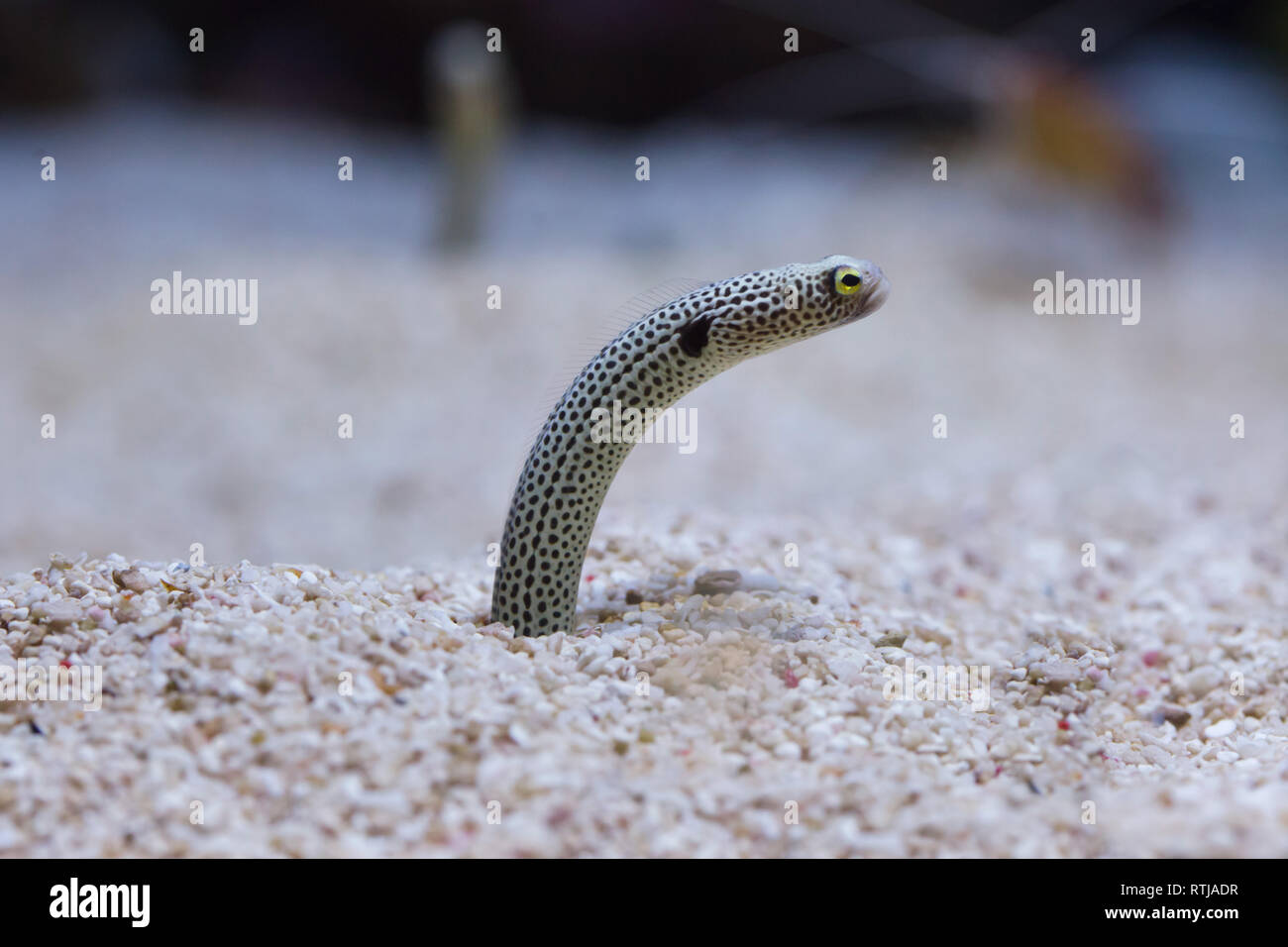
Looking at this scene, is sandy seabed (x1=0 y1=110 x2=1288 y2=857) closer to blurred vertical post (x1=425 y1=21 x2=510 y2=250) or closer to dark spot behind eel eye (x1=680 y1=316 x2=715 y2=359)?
dark spot behind eel eye (x1=680 y1=316 x2=715 y2=359)

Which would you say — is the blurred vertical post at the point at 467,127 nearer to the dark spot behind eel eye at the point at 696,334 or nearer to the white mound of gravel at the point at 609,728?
the white mound of gravel at the point at 609,728

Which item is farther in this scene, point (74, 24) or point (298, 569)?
point (74, 24)

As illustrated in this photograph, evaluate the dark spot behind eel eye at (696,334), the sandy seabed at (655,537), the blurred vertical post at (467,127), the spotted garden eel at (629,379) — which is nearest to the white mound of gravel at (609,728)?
the sandy seabed at (655,537)

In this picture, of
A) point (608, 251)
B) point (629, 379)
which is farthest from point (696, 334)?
point (608, 251)

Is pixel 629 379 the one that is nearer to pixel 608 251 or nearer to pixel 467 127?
pixel 467 127
